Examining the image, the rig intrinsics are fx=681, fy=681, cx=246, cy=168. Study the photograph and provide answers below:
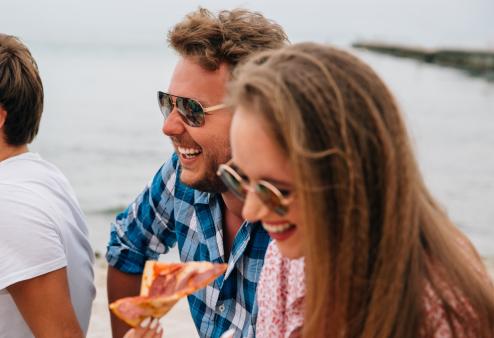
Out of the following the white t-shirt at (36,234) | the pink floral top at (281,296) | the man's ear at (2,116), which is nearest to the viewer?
the pink floral top at (281,296)

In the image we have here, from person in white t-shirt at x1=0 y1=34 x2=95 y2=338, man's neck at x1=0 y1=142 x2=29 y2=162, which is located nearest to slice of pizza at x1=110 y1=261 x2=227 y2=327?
person in white t-shirt at x1=0 y1=34 x2=95 y2=338

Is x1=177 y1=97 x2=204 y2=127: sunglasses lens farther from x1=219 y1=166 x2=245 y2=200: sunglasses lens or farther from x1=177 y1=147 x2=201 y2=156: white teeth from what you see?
x1=219 y1=166 x2=245 y2=200: sunglasses lens

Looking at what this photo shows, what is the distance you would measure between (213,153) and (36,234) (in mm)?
831

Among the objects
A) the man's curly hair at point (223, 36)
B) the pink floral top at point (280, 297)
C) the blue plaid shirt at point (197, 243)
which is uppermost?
the man's curly hair at point (223, 36)

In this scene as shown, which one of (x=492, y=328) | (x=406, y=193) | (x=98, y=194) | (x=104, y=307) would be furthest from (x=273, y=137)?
(x=98, y=194)

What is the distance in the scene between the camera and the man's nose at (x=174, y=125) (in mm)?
3047

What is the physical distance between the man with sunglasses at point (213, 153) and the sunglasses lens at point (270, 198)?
1.09 m

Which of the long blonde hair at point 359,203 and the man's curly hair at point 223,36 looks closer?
the long blonde hair at point 359,203

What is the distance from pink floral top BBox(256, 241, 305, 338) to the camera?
2.29 metres

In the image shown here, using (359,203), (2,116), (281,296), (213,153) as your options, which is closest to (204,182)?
(213,153)

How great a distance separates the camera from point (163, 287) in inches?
87.0

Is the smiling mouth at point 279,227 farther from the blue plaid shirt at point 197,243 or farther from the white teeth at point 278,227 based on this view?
the blue plaid shirt at point 197,243

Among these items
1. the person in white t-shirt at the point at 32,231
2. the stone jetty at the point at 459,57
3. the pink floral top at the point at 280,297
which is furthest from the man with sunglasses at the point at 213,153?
the stone jetty at the point at 459,57

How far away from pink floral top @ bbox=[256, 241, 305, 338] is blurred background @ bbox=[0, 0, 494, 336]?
21.5 inches
